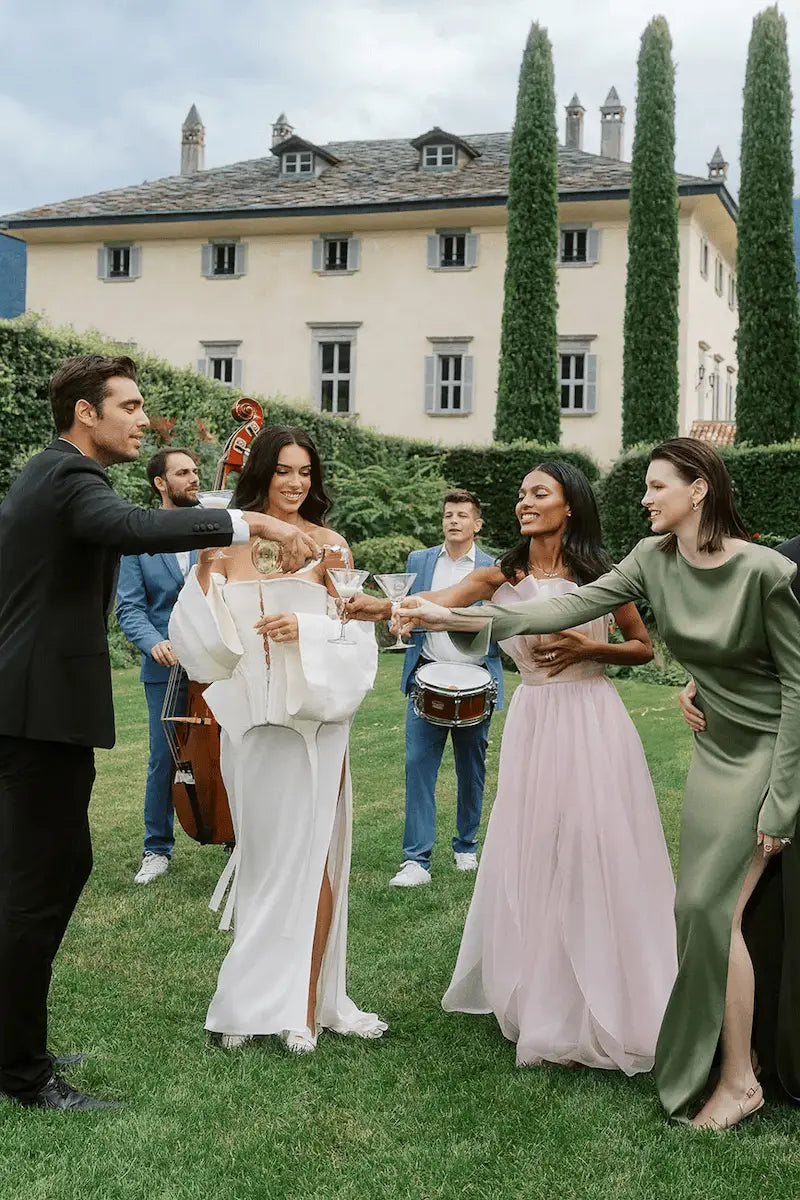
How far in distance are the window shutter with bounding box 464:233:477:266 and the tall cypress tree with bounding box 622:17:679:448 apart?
498 centimetres

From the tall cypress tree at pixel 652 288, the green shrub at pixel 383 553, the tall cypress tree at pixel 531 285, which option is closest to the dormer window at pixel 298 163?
the tall cypress tree at pixel 531 285

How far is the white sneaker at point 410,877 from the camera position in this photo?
7.25 meters

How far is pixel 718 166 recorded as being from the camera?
203ft

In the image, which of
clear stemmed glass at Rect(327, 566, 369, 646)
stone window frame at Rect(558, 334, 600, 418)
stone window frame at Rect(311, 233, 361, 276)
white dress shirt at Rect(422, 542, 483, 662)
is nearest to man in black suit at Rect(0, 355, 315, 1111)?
clear stemmed glass at Rect(327, 566, 369, 646)

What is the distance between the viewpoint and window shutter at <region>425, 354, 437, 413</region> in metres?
35.3

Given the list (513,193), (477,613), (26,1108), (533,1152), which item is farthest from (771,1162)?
(513,193)

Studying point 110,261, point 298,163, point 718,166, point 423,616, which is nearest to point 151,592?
point 423,616

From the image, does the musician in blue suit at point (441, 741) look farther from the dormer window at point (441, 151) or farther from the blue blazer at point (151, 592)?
the dormer window at point (441, 151)

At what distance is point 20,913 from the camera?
12.9 feet

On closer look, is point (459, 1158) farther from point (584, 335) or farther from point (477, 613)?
point (584, 335)

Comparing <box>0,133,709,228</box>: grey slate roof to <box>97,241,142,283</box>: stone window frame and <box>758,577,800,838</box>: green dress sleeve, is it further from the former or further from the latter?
<box>758,577,800,838</box>: green dress sleeve

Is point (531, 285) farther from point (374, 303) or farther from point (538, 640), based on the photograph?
point (538, 640)

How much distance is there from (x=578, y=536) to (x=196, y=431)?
1473cm

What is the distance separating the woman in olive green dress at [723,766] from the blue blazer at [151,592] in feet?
12.9
